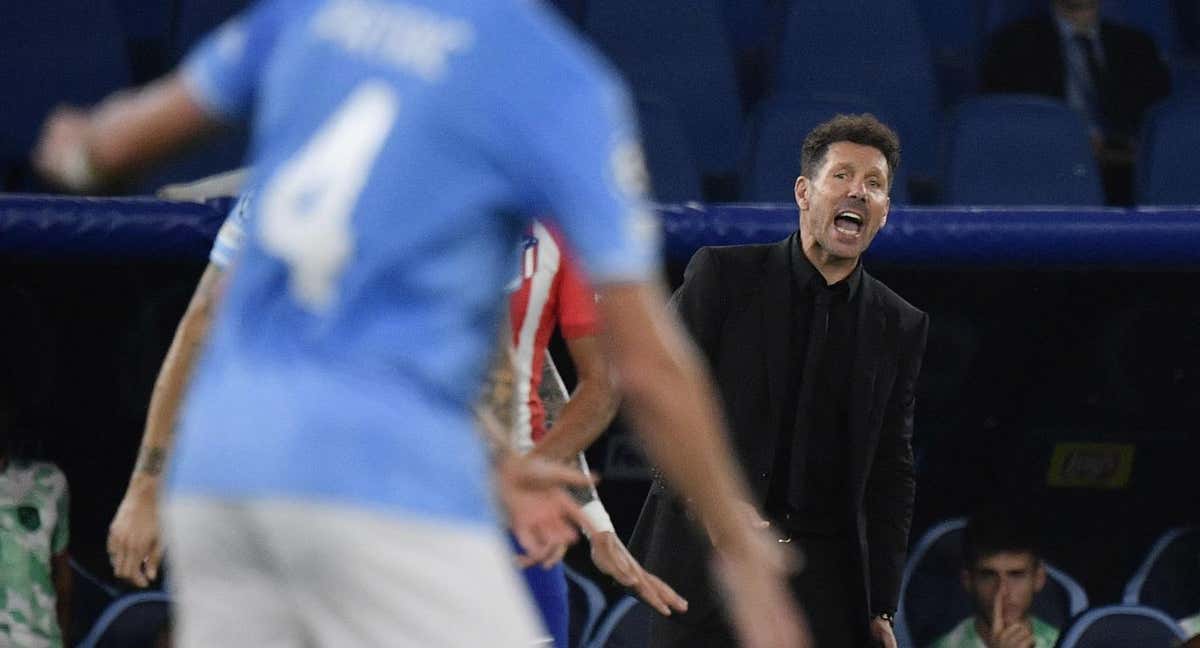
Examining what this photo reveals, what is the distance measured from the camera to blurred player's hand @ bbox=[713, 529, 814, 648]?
1.95 metres

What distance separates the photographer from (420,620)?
6.05 feet

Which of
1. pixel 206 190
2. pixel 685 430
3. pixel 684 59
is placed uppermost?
pixel 685 430

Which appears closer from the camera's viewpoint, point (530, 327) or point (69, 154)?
point (69, 154)

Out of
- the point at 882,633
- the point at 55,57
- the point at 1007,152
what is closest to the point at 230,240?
the point at 882,633

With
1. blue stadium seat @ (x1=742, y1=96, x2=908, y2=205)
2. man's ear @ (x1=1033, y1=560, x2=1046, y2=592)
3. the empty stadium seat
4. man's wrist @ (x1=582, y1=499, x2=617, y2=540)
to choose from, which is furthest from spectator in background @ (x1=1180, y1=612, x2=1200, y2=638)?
the empty stadium seat

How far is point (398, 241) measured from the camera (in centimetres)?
189

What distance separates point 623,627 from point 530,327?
55.8 inches

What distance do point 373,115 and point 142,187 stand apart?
3.94 m

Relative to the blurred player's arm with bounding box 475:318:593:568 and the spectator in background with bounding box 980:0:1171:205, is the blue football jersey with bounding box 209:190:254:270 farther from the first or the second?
the spectator in background with bounding box 980:0:1171:205

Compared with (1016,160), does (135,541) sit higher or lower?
lower

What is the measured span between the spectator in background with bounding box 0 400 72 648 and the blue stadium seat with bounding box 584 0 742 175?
2449 mm

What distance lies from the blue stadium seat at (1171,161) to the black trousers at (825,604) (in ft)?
8.13

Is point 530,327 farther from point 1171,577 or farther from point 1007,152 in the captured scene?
point 1007,152

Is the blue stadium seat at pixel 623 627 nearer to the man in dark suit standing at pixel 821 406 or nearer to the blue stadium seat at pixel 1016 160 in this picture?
the man in dark suit standing at pixel 821 406
